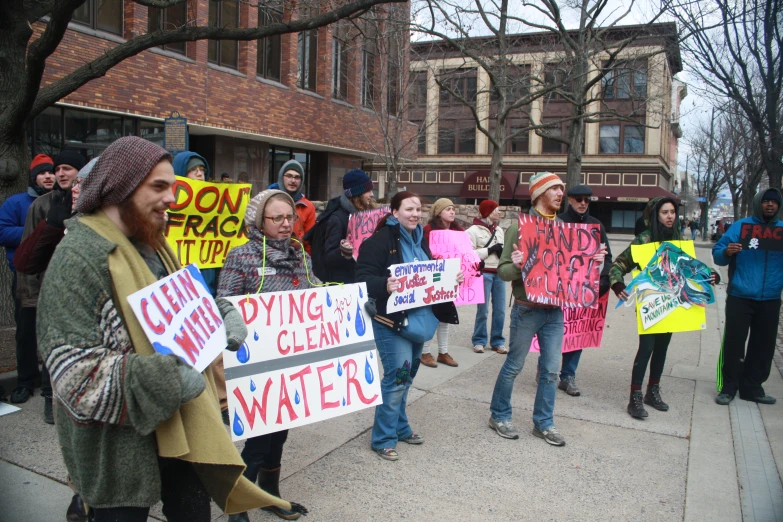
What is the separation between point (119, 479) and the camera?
6.62 ft

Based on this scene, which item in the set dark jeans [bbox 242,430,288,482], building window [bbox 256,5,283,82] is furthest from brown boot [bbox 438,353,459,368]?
building window [bbox 256,5,283,82]

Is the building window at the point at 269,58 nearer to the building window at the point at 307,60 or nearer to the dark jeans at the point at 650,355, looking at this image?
the building window at the point at 307,60

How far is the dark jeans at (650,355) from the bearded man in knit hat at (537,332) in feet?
3.48

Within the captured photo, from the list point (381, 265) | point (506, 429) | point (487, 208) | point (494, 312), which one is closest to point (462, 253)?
Result: point (487, 208)

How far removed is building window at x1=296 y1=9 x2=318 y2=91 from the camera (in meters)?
20.0

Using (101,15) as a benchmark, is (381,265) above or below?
below

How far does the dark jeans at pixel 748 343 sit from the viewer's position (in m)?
5.96

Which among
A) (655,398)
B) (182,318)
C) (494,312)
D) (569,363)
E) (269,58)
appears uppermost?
(269,58)

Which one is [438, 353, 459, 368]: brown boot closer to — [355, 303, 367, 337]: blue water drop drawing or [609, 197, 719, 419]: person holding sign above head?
[609, 197, 719, 419]: person holding sign above head

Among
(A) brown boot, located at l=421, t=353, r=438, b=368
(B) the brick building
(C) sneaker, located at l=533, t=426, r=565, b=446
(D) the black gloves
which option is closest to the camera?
(D) the black gloves

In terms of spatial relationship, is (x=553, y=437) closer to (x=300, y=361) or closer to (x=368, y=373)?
(x=368, y=373)

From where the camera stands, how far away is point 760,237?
231 inches

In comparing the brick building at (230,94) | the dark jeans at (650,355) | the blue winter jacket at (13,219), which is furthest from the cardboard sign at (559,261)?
the brick building at (230,94)

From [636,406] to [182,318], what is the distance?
14.6ft
